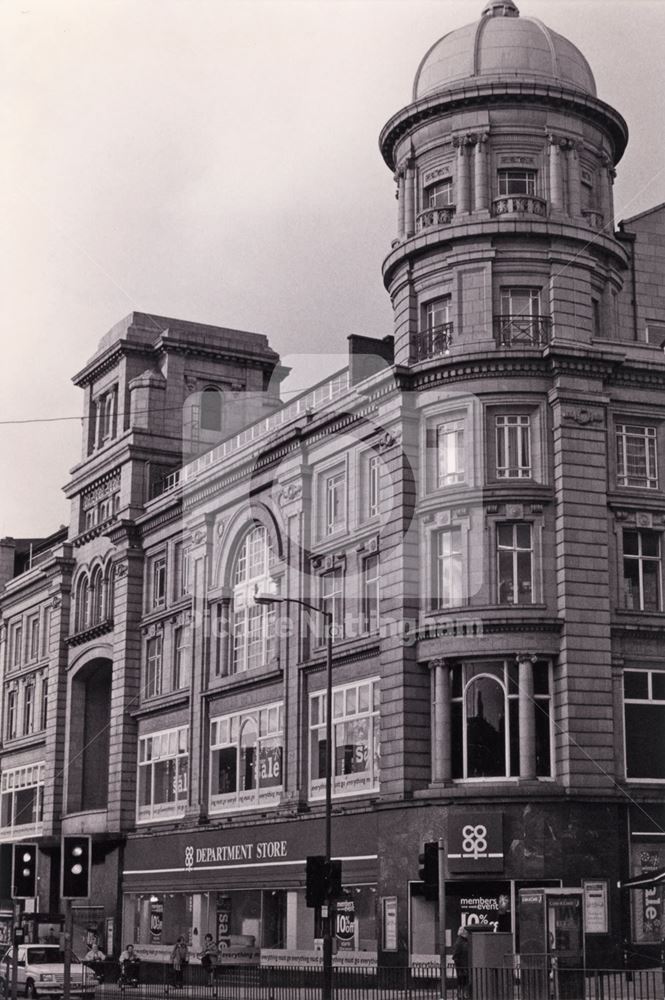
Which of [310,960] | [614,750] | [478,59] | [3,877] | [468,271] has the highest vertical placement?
[478,59]

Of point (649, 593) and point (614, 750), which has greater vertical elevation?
point (649, 593)

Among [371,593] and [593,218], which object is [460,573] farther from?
[593,218]

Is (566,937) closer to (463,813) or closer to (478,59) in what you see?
(463,813)

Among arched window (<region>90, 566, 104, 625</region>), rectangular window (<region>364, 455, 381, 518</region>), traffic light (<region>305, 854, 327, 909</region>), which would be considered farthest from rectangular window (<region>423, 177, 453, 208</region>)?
arched window (<region>90, 566, 104, 625</region>)

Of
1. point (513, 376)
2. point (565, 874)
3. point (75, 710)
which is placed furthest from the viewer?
point (75, 710)

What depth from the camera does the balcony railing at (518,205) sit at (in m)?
52.0

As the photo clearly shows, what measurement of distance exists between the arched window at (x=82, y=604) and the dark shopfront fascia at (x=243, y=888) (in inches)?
553

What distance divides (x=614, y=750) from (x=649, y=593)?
5.44m

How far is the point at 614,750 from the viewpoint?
157 feet

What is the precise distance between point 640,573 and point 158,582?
28.4m

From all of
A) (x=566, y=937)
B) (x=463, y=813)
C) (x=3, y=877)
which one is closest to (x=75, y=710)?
(x=463, y=813)

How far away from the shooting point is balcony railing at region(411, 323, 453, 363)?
170 feet

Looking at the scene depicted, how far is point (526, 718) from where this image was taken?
47.2m

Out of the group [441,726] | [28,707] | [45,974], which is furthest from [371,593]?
[28,707]
